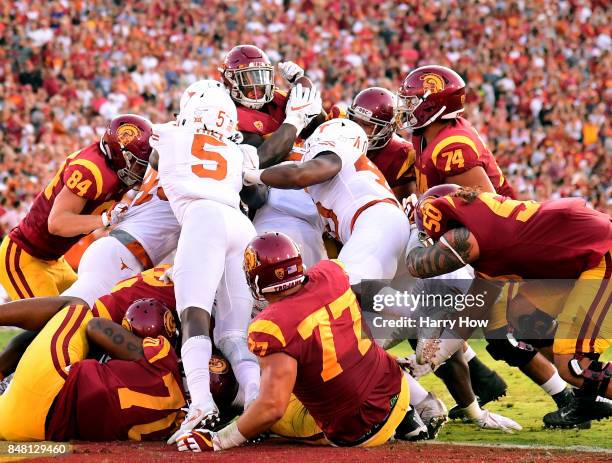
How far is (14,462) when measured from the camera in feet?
15.0

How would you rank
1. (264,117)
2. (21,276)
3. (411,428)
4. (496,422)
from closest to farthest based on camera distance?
(411,428) < (496,422) < (264,117) < (21,276)

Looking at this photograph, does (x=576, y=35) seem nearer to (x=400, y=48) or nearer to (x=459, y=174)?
(x=400, y=48)

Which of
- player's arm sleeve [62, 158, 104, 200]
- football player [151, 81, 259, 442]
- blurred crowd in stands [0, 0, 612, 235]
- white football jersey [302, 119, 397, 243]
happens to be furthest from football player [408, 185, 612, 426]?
blurred crowd in stands [0, 0, 612, 235]

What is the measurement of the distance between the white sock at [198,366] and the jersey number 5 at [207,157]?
3.39 ft

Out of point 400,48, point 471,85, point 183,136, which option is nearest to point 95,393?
point 183,136

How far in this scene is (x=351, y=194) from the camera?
20.8 ft

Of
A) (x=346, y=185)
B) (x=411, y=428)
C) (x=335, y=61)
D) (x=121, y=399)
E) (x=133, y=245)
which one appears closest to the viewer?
(x=121, y=399)

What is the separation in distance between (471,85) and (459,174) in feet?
35.1

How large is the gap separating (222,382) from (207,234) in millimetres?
808

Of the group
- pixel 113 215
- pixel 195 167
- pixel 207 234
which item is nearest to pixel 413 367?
pixel 207 234

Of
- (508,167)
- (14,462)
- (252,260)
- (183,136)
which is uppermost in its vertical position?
(183,136)

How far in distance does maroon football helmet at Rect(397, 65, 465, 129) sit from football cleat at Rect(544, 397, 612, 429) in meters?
2.02

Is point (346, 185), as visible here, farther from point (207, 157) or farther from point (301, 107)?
point (207, 157)

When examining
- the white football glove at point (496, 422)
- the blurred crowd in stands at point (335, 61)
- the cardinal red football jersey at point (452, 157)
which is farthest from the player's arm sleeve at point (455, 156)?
the blurred crowd in stands at point (335, 61)
